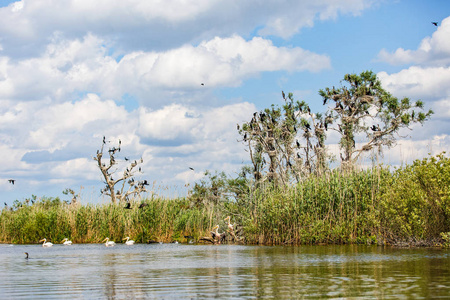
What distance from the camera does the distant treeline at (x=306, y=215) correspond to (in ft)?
69.5

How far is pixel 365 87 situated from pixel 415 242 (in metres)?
19.5

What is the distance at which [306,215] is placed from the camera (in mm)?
25109

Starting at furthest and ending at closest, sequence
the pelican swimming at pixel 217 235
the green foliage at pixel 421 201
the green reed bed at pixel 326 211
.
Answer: the pelican swimming at pixel 217 235, the green reed bed at pixel 326 211, the green foliage at pixel 421 201

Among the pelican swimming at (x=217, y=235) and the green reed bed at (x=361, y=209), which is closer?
the green reed bed at (x=361, y=209)

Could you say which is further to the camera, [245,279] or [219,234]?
[219,234]

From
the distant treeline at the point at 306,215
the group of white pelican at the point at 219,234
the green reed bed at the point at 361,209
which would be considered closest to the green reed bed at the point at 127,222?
the distant treeline at the point at 306,215

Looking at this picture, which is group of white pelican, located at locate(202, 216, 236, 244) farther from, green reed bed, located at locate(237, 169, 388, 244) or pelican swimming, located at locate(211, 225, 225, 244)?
green reed bed, located at locate(237, 169, 388, 244)

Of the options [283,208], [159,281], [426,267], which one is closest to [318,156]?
[283,208]

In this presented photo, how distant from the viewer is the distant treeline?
834 inches

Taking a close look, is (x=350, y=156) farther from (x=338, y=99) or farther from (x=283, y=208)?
(x=283, y=208)

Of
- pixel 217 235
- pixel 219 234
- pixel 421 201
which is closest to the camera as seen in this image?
pixel 421 201

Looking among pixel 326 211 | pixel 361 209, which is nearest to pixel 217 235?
pixel 326 211

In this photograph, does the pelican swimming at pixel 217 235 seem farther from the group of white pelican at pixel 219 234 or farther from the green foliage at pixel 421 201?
the green foliage at pixel 421 201

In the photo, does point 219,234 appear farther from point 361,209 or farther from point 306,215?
point 361,209
